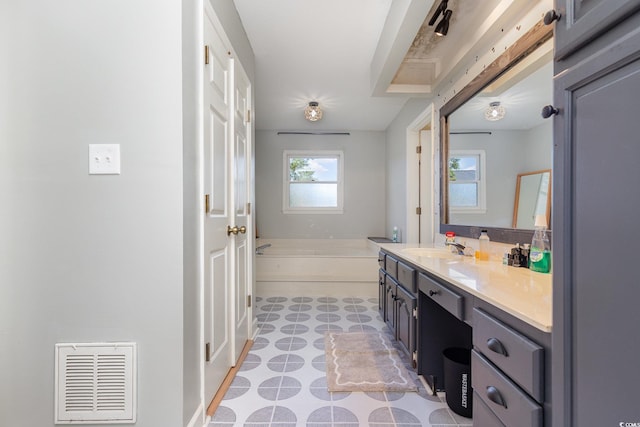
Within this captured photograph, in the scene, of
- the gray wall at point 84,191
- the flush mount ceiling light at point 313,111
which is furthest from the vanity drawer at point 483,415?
the flush mount ceiling light at point 313,111

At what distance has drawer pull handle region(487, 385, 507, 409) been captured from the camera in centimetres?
86

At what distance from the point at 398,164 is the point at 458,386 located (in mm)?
2984

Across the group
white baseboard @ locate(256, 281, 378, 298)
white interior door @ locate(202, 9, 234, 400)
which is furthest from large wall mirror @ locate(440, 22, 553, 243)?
white baseboard @ locate(256, 281, 378, 298)

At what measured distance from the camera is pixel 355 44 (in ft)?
7.81

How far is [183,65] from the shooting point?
1.22m

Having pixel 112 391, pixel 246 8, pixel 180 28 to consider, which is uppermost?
pixel 246 8

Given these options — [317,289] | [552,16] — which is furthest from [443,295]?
[317,289]

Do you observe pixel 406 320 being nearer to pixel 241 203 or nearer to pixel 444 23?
pixel 241 203

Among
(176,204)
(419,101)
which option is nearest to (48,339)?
(176,204)

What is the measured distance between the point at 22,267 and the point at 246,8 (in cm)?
192

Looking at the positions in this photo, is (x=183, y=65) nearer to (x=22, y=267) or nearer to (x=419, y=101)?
(x=22, y=267)

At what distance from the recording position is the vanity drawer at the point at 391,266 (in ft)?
6.81

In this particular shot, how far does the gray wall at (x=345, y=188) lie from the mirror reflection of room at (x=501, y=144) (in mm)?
2651

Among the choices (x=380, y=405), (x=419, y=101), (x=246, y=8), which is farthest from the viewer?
(x=419, y=101)
